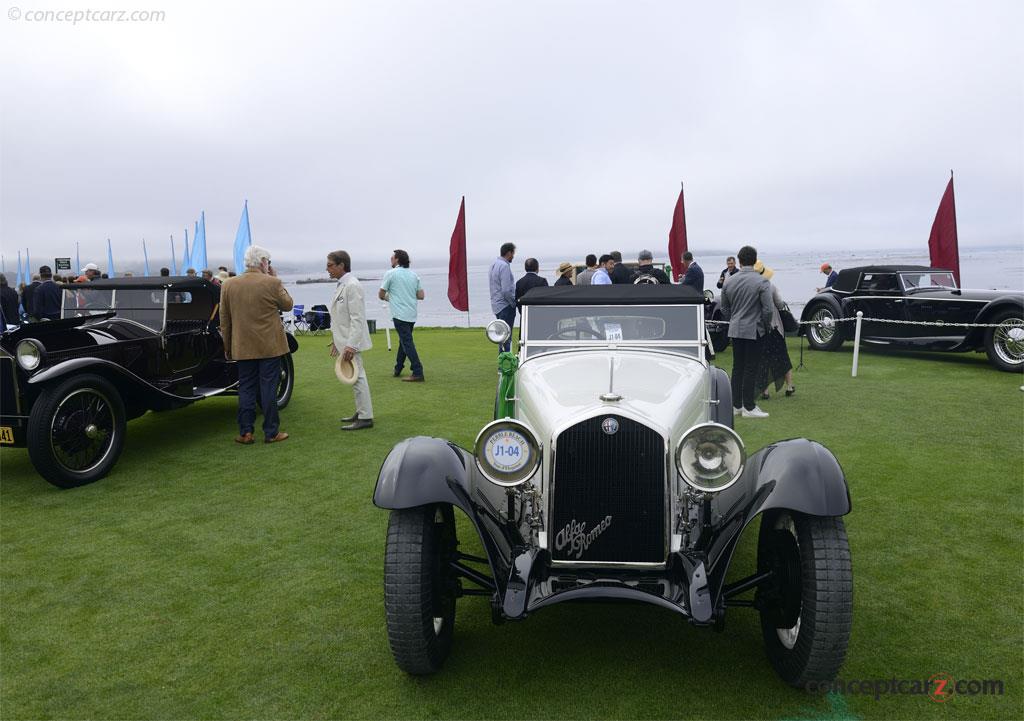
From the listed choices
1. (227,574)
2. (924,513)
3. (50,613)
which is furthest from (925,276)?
(50,613)

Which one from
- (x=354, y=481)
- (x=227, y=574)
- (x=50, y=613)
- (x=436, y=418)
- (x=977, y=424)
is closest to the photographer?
(x=50, y=613)

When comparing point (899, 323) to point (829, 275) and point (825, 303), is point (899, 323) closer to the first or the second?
point (825, 303)

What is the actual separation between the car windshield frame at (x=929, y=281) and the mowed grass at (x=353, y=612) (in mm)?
5814

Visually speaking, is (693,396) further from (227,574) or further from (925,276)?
(925,276)

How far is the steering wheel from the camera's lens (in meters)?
4.02

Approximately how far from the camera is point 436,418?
719 cm

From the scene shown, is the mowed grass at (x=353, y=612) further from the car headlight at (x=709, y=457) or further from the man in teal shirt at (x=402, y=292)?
the man in teal shirt at (x=402, y=292)

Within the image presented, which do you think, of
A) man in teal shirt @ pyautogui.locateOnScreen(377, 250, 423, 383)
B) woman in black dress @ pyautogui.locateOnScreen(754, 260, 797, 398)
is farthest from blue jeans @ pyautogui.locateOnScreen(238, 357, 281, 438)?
woman in black dress @ pyautogui.locateOnScreen(754, 260, 797, 398)

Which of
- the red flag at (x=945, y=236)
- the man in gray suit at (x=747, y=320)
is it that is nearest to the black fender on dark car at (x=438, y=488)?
the man in gray suit at (x=747, y=320)

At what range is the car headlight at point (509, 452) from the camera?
272 cm

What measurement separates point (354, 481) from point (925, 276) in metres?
10.6

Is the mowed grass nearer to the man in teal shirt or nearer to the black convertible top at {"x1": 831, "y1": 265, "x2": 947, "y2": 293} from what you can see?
the man in teal shirt

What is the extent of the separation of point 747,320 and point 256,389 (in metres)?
5.03

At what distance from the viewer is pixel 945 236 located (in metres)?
12.9
